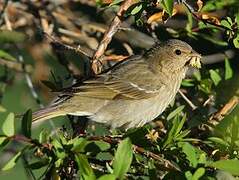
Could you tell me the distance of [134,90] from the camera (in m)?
5.25

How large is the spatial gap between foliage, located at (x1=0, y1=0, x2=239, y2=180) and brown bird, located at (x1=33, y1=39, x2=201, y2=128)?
0.12 metres

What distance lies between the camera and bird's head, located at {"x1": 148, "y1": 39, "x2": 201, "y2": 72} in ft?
17.2

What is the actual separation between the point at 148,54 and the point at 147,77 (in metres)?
0.25

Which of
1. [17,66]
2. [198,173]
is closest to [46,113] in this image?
[17,66]

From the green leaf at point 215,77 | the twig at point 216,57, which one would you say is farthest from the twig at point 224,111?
the twig at point 216,57

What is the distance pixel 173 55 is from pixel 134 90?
1.53 feet

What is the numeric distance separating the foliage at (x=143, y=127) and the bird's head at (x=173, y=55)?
6.6 inches

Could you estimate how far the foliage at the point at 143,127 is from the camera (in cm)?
292

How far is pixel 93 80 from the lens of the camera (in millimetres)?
4680

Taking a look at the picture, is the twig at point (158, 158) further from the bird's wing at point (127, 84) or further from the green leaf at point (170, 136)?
the bird's wing at point (127, 84)

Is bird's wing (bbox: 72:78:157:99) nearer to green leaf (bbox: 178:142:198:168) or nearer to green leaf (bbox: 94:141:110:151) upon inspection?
green leaf (bbox: 94:141:110:151)

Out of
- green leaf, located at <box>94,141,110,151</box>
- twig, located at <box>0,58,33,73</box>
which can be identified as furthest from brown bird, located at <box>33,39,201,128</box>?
green leaf, located at <box>94,141,110,151</box>

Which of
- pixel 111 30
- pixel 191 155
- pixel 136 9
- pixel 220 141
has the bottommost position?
pixel 220 141

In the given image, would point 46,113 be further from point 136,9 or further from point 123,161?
point 123,161
